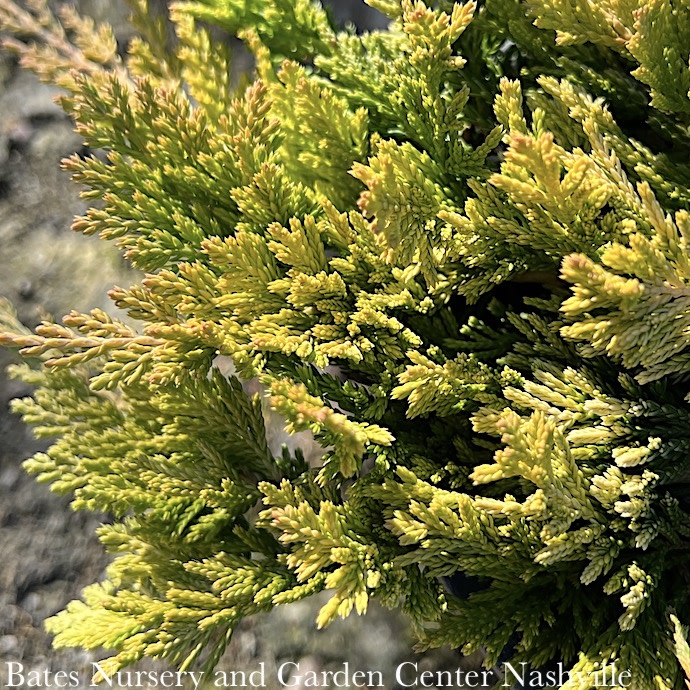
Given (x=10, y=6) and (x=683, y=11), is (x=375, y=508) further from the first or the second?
(x=10, y=6)

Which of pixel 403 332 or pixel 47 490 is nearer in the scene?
pixel 403 332

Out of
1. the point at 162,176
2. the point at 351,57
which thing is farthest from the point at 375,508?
the point at 351,57

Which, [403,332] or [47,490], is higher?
[403,332]

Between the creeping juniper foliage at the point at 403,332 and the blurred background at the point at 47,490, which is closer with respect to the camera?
the creeping juniper foliage at the point at 403,332

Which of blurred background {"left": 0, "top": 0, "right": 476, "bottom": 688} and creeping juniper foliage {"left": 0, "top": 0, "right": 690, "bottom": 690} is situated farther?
blurred background {"left": 0, "top": 0, "right": 476, "bottom": 688}
